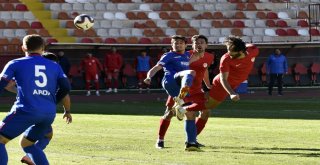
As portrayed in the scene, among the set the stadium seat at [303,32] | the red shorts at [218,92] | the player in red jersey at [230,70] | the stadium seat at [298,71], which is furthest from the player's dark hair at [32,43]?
the stadium seat at [303,32]

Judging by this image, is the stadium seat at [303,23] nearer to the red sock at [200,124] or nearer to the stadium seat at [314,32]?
the stadium seat at [314,32]

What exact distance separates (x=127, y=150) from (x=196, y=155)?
1386mm

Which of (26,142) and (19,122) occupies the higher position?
(19,122)

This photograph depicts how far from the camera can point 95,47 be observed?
36625 mm

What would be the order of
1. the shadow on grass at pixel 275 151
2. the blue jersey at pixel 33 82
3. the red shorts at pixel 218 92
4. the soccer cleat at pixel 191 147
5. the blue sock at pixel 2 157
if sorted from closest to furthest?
1. the blue sock at pixel 2 157
2. the blue jersey at pixel 33 82
3. the shadow on grass at pixel 275 151
4. the soccer cleat at pixel 191 147
5. the red shorts at pixel 218 92

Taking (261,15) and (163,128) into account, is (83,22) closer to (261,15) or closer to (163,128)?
(163,128)

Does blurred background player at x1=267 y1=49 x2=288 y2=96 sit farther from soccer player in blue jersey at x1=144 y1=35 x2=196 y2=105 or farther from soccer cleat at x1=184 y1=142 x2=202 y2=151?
soccer cleat at x1=184 y1=142 x2=202 y2=151

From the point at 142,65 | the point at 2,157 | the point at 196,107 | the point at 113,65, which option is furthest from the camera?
the point at 142,65

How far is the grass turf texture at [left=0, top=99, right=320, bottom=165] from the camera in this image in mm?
12766

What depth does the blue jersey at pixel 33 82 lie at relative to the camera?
9.93 m

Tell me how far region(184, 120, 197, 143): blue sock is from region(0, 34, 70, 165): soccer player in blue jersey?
4.42 m

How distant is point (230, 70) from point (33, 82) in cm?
555

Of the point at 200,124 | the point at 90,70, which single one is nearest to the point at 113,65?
the point at 90,70

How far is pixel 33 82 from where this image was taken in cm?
995
